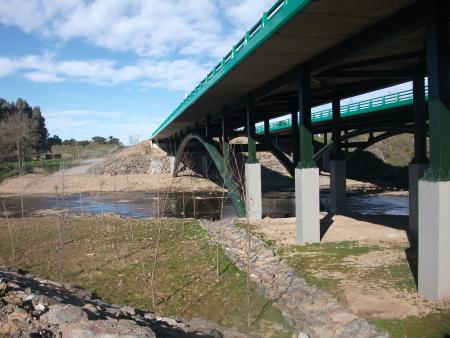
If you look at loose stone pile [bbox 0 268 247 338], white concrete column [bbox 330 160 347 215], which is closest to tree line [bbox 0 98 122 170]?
white concrete column [bbox 330 160 347 215]

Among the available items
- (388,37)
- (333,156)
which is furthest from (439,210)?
(333,156)

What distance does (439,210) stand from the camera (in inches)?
380

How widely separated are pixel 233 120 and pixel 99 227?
15.9 metres

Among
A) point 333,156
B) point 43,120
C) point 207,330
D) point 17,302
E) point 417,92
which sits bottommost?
point 207,330

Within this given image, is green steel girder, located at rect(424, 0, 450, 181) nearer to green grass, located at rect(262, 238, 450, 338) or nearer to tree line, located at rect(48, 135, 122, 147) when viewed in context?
green grass, located at rect(262, 238, 450, 338)

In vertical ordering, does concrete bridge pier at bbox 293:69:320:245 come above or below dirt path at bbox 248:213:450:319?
above

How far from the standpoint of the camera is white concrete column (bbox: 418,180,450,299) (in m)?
9.66

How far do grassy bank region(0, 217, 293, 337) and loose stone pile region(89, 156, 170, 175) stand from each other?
42.4m

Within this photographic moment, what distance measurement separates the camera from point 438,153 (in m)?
9.74

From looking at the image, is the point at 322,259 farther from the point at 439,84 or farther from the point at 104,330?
the point at 104,330

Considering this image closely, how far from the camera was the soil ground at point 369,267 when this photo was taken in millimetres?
9299

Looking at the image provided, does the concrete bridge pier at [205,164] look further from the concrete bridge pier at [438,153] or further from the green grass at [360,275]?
the concrete bridge pier at [438,153]

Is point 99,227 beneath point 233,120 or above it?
beneath

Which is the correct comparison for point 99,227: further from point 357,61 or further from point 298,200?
point 357,61
